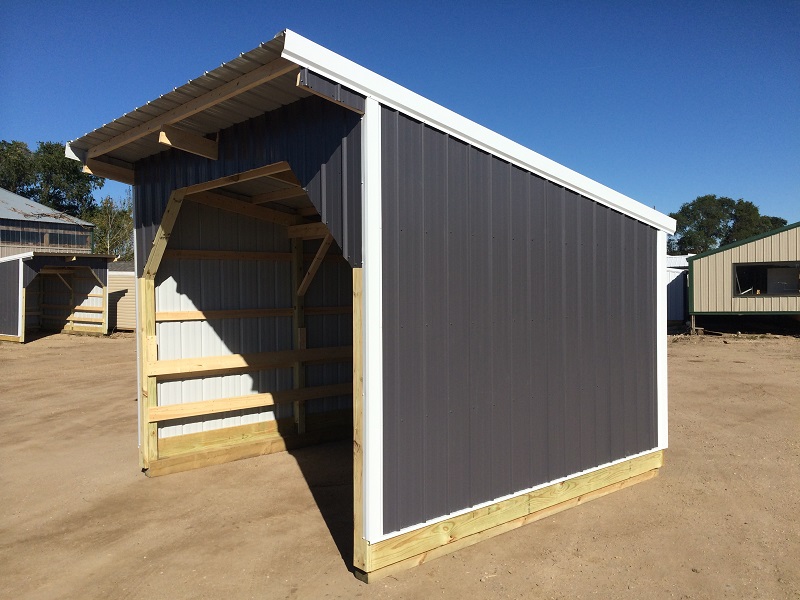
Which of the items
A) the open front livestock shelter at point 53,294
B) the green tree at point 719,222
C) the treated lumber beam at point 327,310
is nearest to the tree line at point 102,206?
the green tree at point 719,222

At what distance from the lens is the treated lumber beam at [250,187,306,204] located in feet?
20.5

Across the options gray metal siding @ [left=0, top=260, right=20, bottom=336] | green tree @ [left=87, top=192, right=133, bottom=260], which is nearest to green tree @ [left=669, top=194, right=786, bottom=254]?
green tree @ [left=87, top=192, right=133, bottom=260]

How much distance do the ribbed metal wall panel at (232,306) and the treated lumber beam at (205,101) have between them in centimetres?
124

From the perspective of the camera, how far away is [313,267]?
7.11 metres

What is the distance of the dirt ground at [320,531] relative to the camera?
12.6 ft

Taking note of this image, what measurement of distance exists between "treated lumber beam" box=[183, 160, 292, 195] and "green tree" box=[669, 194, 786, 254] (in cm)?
6589

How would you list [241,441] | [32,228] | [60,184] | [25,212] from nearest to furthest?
1. [241,441]
2. [25,212]
3. [32,228]
4. [60,184]

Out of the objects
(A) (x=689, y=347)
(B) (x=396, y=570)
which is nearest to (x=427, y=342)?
(B) (x=396, y=570)

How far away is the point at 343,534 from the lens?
15.3ft

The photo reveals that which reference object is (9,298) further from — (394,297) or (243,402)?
(394,297)

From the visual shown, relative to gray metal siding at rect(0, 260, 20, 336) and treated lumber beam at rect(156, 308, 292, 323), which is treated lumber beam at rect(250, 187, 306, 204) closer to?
treated lumber beam at rect(156, 308, 292, 323)

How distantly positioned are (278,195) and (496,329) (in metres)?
3.16

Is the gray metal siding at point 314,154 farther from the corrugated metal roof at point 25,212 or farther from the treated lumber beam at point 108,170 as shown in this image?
the corrugated metal roof at point 25,212

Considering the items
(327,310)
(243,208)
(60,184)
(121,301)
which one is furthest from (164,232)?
(60,184)
